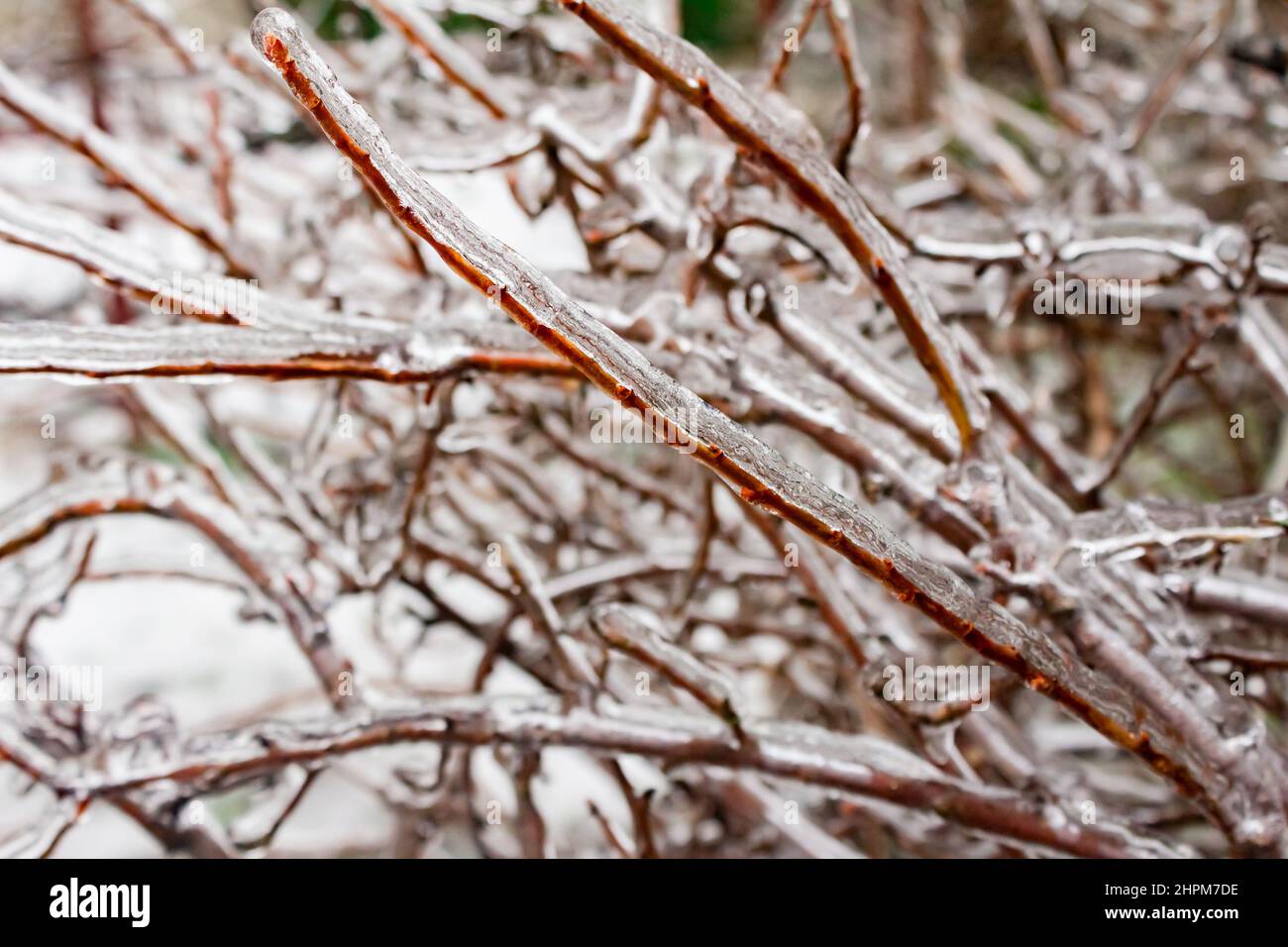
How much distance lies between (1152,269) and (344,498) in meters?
0.55

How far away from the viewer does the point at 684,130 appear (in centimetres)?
75

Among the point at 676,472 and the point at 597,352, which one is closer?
the point at 597,352

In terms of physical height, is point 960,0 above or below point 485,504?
above

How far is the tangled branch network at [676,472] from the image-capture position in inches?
18.4

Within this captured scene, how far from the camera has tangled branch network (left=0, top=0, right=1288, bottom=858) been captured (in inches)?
18.4

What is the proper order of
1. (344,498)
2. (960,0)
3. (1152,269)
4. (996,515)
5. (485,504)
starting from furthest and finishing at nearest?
(960,0) < (485,504) < (344,498) < (1152,269) < (996,515)

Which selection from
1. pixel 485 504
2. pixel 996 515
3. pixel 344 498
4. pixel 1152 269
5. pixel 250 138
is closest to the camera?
pixel 996 515

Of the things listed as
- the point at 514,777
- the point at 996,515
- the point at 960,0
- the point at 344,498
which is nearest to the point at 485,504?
the point at 344,498

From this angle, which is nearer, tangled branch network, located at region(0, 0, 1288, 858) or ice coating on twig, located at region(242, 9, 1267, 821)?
ice coating on twig, located at region(242, 9, 1267, 821)

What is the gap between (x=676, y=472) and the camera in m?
1.07

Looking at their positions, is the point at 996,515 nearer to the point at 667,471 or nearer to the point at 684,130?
the point at 684,130

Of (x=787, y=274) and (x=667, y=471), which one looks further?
(x=667, y=471)

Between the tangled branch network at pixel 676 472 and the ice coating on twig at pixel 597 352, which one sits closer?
the ice coating on twig at pixel 597 352
